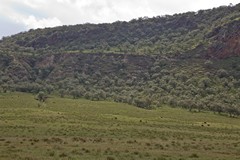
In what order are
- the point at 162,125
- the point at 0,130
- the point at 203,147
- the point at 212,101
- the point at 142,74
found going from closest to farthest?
the point at 203,147, the point at 0,130, the point at 162,125, the point at 212,101, the point at 142,74

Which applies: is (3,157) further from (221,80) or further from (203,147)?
(221,80)

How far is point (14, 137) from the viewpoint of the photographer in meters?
54.8

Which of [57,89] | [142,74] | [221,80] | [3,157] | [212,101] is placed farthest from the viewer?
[142,74]

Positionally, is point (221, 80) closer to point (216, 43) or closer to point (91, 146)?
point (216, 43)

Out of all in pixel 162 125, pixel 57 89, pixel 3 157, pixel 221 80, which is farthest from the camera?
pixel 57 89

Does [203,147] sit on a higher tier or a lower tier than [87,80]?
lower

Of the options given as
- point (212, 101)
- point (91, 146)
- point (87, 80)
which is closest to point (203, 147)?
point (91, 146)

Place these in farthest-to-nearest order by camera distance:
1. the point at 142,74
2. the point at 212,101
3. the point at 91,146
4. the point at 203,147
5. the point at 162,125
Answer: the point at 142,74, the point at 212,101, the point at 162,125, the point at 203,147, the point at 91,146

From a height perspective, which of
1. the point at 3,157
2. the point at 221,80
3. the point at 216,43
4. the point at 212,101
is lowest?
the point at 3,157

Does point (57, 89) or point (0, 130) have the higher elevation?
point (57, 89)

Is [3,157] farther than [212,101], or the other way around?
[212,101]

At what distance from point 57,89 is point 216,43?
80.3 m

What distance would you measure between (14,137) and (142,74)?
13865 cm

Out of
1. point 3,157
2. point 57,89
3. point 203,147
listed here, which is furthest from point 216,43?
point 3,157
